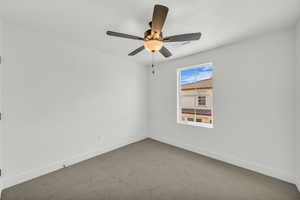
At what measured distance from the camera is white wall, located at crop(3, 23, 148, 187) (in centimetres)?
204

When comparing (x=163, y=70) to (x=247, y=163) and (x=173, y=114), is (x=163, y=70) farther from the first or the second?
(x=247, y=163)

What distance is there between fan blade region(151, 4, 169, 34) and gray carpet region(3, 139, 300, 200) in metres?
2.19

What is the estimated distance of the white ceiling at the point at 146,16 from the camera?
155 cm

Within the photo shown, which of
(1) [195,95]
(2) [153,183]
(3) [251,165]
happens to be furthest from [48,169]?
(3) [251,165]

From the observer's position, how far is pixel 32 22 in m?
1.94

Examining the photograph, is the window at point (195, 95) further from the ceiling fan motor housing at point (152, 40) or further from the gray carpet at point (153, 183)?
the ceiling fan motor housing at point (152, 40)

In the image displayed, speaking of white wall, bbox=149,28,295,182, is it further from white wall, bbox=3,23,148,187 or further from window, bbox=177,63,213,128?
white wall, bbox=3,23,148,187

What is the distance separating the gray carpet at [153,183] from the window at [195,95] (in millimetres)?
1035

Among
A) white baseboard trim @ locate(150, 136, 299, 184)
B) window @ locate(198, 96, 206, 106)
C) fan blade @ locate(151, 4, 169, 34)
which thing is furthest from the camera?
window @ locate(198, 96, 206, 106)

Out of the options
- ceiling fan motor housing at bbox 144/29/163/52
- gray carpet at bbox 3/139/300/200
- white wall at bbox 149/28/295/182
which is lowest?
gray carpet at bbox 3/139/300/200

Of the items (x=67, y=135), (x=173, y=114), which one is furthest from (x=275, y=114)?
(x=67, y=135)

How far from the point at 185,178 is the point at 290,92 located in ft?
7.14

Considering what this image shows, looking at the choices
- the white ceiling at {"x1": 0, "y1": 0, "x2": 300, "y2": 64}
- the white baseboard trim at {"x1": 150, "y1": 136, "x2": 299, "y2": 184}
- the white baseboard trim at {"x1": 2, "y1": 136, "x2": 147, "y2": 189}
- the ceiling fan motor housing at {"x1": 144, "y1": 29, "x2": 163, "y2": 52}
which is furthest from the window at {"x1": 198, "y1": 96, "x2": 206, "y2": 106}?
the white baseboard trim at {"x1": 2, "y1": 136, "x2": 147, "y2": 189}

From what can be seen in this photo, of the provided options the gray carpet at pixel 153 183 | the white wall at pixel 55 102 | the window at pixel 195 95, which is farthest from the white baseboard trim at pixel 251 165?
the white wall at pixel 55 102
